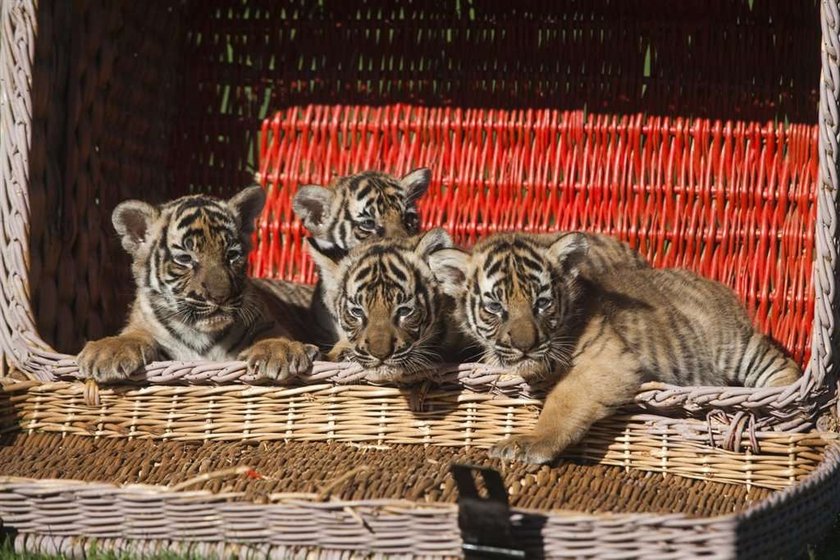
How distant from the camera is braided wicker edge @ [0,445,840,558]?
3094 mm

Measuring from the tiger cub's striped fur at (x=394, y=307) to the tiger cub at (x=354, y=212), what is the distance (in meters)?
0.46

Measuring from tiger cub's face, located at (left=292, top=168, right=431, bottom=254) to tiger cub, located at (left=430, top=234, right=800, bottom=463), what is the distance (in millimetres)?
707

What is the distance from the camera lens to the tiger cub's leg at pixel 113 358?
4.18m

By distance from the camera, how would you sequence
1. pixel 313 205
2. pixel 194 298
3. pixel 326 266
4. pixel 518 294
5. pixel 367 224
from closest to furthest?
pixel 518 294 → pixel 194 298 → pixel 326 266 → pixel 367 224 → pixel 313 205

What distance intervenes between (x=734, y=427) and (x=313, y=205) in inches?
83.8

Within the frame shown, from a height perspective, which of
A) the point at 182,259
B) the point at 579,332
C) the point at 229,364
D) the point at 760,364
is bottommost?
the point at 760,364

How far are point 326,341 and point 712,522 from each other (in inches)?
92.5

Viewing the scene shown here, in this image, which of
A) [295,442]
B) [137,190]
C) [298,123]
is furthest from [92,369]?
[298,123]

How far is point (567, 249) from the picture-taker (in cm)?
415

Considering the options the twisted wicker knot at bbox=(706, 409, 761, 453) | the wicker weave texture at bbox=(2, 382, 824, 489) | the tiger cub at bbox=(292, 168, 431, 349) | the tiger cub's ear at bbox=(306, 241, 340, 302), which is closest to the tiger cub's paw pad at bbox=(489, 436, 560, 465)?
the wicker weave texture at bbox=(2, 382, 824, 489)

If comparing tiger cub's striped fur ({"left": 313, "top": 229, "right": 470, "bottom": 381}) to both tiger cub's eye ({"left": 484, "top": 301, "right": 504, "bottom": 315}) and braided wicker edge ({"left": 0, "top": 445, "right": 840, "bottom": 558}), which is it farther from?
braided wicker edge ({"left": 0, "top": 445, "right": 840, "bottom": 558})

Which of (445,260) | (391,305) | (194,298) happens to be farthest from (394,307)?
(194,298)

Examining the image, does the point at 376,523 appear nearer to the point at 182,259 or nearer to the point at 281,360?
the point at 281,360

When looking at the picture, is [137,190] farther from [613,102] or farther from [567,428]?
[567,428]
